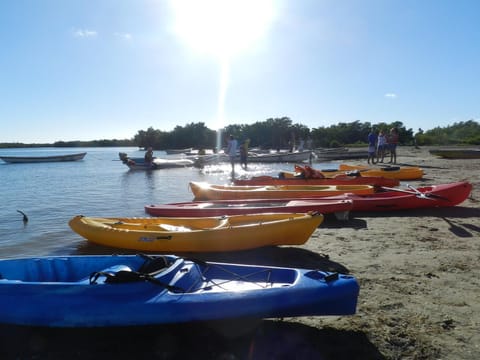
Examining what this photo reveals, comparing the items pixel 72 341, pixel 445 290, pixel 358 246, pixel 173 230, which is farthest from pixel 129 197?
pixel 445 290

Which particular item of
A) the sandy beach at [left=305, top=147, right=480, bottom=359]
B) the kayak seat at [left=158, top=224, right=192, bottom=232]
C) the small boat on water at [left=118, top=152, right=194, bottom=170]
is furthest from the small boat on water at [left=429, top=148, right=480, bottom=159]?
the kayak seat at [left=158, top=224, right=192, bottom=232]

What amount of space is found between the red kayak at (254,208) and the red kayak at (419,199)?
90 centimetres

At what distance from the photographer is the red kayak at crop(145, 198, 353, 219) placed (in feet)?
25.7

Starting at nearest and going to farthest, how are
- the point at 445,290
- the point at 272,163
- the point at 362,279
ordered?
the point at 445,290
the point at 362,279
the point at 272,163

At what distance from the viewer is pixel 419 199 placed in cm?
863

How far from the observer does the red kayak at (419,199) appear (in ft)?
27.9

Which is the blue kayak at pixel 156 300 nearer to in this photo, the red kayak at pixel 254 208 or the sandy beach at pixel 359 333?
the sandy beach at pixel 359 333

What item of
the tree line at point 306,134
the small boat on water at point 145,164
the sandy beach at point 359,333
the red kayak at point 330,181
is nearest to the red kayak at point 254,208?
the sandy beach at point 359,333

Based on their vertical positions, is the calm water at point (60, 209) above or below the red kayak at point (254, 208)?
below

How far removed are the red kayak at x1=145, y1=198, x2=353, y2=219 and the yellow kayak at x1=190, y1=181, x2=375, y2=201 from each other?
1196 mm

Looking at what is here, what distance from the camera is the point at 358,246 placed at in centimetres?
602

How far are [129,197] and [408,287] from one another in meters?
10.9

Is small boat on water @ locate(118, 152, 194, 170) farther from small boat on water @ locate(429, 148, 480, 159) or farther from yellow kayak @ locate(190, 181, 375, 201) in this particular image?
small boat on water @ locate(429, 148, 480, 159)

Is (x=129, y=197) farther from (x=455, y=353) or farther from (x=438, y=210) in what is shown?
(x=455, y=353)
